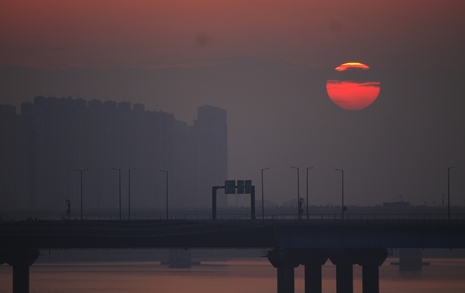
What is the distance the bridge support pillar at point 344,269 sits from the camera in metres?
128

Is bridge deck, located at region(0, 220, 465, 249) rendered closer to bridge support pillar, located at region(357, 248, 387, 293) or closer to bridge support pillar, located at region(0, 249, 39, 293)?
bridge support pillar, located at region(0, 249, 39, 293)

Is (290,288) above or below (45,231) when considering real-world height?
below

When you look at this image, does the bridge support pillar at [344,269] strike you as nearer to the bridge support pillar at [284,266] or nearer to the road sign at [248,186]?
the bridge support pillar at [284,266]

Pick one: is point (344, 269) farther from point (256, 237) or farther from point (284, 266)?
point (256, 237)

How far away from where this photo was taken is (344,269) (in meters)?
130

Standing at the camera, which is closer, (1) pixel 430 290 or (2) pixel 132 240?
(2) pixel 132 240

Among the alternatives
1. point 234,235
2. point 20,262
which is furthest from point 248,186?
point 20,262

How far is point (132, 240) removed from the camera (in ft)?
395

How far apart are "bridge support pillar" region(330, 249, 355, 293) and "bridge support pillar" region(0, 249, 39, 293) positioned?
41.8 m

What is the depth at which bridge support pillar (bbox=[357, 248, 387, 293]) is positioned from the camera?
12694 centimetres

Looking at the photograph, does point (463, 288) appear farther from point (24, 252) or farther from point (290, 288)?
point (24, 252)

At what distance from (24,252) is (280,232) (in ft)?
114

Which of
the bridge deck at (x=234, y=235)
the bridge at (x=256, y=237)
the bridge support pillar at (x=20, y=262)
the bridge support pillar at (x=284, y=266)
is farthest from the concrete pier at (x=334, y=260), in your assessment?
the bridge support pillar at (x=20, y=262)

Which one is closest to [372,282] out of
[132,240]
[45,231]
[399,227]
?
[399,227]
